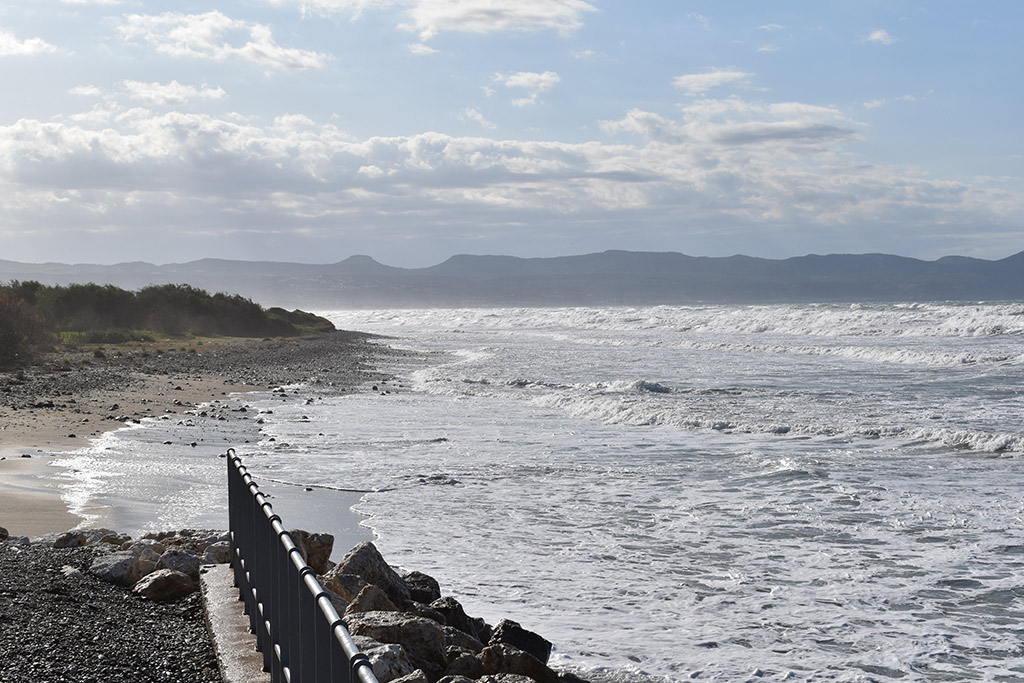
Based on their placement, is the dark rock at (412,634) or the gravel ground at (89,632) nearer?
the gravel ground at (89,632)

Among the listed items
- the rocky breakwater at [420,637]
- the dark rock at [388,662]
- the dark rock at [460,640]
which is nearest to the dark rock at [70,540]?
the rocky breakwater at [420,637]

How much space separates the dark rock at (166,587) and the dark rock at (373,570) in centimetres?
92

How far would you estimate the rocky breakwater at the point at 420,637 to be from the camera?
4.25 meters

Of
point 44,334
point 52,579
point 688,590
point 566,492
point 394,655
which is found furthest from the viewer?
point 44,334

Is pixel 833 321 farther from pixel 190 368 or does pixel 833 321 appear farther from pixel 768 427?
pixel 768 427

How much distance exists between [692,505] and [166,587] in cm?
557

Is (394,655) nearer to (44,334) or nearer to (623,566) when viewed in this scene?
(623,566)

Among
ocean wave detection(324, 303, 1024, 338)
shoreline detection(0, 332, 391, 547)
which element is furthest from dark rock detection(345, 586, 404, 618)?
ocean wave detection(324, 303, 1024, 338)

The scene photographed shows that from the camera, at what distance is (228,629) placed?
16.5ft

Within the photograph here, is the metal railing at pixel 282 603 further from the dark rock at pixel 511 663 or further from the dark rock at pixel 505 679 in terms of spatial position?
the dark rock at pixel 511 663

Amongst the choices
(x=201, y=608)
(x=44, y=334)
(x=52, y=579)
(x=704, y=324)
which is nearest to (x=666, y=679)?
(x=201, y=608)

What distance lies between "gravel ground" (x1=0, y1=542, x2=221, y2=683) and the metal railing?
0.35 meters

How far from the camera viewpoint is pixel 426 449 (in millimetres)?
13992

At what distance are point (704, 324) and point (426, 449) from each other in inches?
1971
